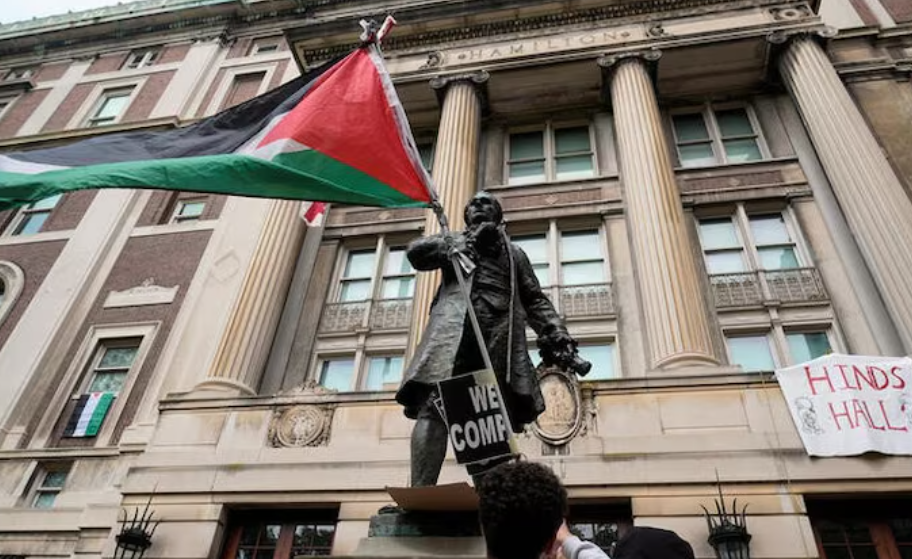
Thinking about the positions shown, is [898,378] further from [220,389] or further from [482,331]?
[220,389]

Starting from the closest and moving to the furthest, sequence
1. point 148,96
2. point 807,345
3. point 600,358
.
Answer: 1. point 807,345
2. point 600,358
3. point 148,96

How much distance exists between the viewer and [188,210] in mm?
18250

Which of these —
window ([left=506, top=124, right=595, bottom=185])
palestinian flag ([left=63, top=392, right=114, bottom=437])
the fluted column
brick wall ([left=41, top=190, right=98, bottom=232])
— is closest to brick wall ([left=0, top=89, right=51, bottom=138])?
brick wall ([left=41, top=190, right=98, bottom=232])

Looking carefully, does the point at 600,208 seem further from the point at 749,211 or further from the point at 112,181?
the point at 112,181

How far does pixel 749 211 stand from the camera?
563 inches

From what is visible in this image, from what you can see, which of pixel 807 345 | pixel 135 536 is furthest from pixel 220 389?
pixel 807 345

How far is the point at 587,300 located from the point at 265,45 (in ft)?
59.9

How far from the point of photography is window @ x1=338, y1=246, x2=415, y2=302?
14.9 meters

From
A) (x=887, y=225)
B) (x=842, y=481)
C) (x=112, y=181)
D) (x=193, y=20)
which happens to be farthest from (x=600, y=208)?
(x=193, y=20)

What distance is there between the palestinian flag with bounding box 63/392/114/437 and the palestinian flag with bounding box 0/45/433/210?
29.9 ft

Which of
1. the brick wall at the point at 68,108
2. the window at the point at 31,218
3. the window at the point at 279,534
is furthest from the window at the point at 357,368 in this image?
the brick wall at the point at 68,108

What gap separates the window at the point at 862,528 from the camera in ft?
27.5

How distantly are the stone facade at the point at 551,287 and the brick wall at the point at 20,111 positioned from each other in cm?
241

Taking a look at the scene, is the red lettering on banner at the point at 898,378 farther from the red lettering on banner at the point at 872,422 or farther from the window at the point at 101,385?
the window at the point at 101,385
